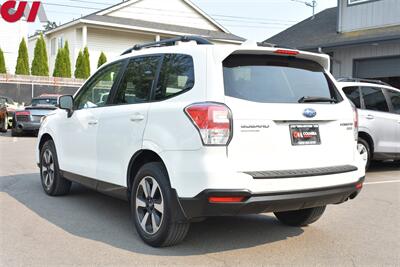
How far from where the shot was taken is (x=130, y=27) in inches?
1291

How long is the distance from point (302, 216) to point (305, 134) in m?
1.38

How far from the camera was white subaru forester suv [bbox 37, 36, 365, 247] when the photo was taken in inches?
163

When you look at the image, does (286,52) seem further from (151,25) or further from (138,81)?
(151,25)

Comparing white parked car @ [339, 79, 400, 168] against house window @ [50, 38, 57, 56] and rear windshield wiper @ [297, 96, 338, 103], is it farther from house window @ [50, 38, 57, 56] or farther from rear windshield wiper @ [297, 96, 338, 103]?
house window @ [50, 38, 57, 56]

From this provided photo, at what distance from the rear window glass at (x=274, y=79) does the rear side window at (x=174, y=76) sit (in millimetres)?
362

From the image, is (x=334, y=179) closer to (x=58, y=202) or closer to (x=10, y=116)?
(x=58, y=202)

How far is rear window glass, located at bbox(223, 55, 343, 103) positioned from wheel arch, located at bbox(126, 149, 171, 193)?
3.33ft

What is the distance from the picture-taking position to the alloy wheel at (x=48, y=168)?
274 inches

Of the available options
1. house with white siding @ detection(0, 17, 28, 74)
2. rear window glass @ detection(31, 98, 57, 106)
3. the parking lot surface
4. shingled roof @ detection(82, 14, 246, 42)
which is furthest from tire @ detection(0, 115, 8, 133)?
house with white siding @ detection(0, 17, 28, 74)

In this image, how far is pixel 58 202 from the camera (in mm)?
6586

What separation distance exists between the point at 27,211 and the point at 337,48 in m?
14.4

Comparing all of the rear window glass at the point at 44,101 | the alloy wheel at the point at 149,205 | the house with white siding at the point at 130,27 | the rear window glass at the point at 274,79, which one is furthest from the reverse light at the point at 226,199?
the house with white siding at the point at 130,27

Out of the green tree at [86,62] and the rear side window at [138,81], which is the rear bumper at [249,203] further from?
the green tree at [86,62]

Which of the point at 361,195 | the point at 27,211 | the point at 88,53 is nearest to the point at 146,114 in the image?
the point at 27,211
